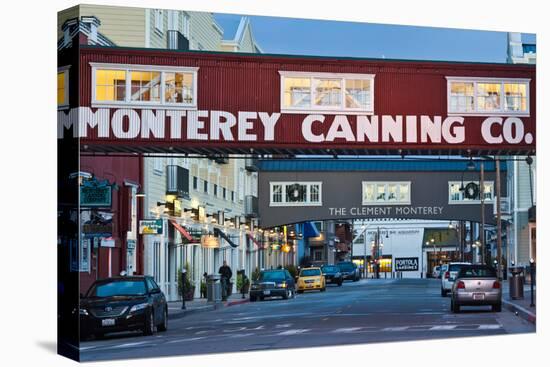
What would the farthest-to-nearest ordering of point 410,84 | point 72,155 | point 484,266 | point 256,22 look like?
point 484,266 → point 410,84 → point 256,22 → point 72,155

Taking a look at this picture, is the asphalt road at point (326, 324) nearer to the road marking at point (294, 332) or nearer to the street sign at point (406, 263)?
the road marking at point (294, 332)

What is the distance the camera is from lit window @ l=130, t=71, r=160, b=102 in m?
26.1

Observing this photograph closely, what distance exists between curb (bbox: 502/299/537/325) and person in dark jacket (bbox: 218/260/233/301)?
7.05 m

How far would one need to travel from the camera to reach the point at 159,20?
81.8ft

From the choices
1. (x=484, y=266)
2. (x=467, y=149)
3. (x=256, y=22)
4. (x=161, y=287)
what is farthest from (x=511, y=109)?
(x=161, y=287)

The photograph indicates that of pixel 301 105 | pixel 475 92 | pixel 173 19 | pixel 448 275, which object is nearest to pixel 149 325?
pixel 301 105

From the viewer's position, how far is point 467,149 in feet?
93.1

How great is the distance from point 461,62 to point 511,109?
1.62 m

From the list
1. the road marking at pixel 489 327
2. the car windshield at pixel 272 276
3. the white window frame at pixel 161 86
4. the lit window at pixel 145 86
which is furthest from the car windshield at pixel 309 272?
the lit window at pixel 145 86

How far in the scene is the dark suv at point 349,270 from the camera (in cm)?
3038

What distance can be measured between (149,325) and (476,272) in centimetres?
830

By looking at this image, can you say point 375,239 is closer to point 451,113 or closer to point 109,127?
point 451,113

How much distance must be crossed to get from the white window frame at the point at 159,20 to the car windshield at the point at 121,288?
5.18 meters

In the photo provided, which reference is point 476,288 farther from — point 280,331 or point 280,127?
point 280,127
